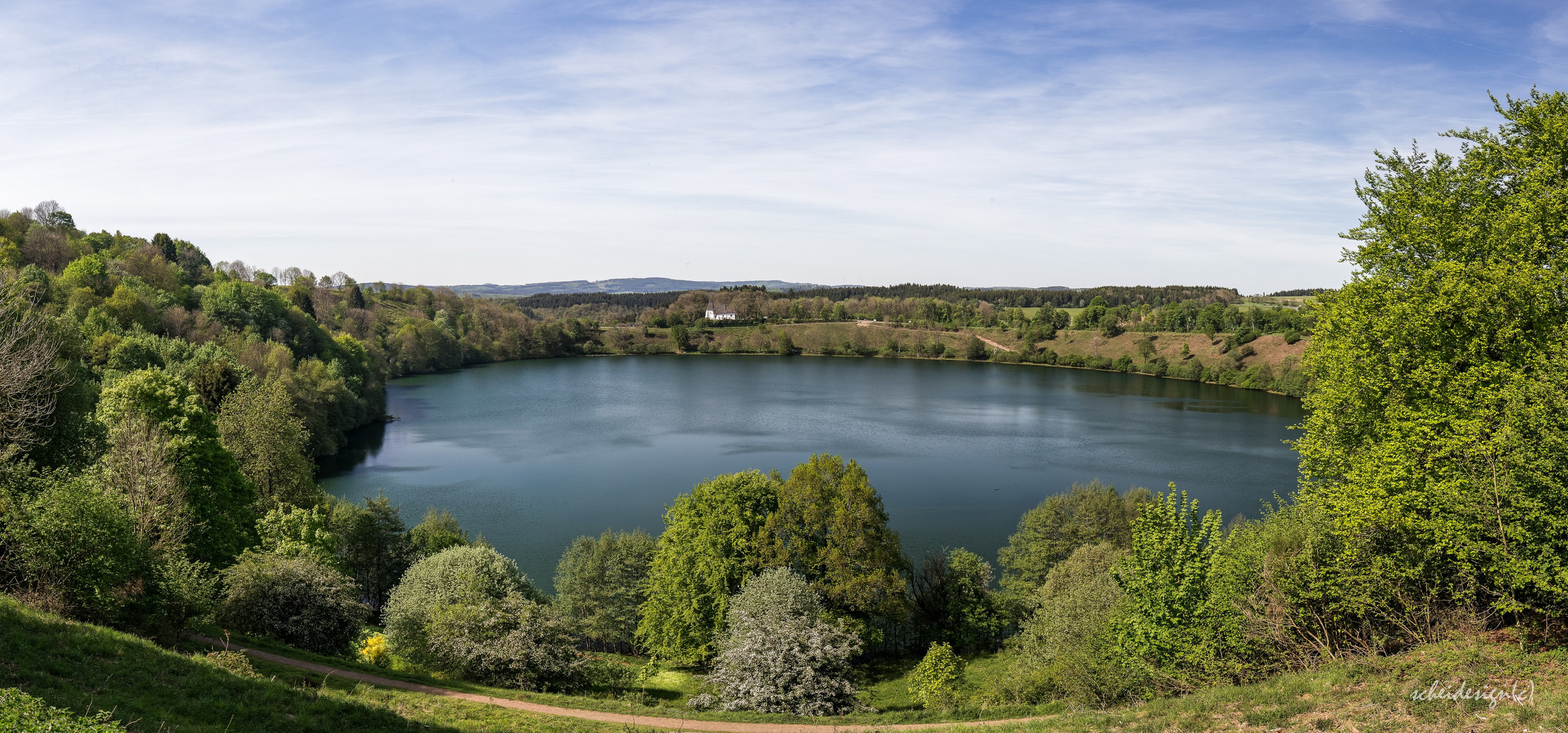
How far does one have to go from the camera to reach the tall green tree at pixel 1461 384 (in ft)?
37.6

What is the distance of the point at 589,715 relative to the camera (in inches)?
593

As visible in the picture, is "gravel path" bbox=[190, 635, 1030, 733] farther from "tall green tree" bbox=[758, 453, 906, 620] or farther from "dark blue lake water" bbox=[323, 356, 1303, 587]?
"dark blue lake water" bbox=[323, 356, 1303, 587]

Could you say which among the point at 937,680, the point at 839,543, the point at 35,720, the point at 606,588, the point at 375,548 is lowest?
the point at 606,588

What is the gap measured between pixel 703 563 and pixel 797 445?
35.4 meters

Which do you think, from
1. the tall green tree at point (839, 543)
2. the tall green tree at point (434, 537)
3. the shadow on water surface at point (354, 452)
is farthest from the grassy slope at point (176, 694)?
the shadow on water surface at point (354, 452)

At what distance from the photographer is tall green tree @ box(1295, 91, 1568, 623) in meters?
11.5

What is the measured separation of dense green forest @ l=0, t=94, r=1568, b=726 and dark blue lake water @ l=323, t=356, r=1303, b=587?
275 inches

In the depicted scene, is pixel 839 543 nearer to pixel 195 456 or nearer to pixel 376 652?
pixel 376 652

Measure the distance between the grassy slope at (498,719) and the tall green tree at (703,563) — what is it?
433 inches

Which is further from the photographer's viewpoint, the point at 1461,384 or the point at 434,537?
the point at 434,537

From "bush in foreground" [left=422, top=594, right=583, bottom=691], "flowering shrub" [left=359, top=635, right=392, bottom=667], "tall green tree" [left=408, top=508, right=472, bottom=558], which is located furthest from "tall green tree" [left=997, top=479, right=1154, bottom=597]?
"tall green tree" [left=408, top=508, right=472, bottom=558]

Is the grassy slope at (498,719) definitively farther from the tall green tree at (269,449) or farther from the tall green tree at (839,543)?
the tall green tree at (269,449)

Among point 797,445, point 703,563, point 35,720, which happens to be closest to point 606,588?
point 703,563

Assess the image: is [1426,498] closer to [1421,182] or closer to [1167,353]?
[1421,182]
